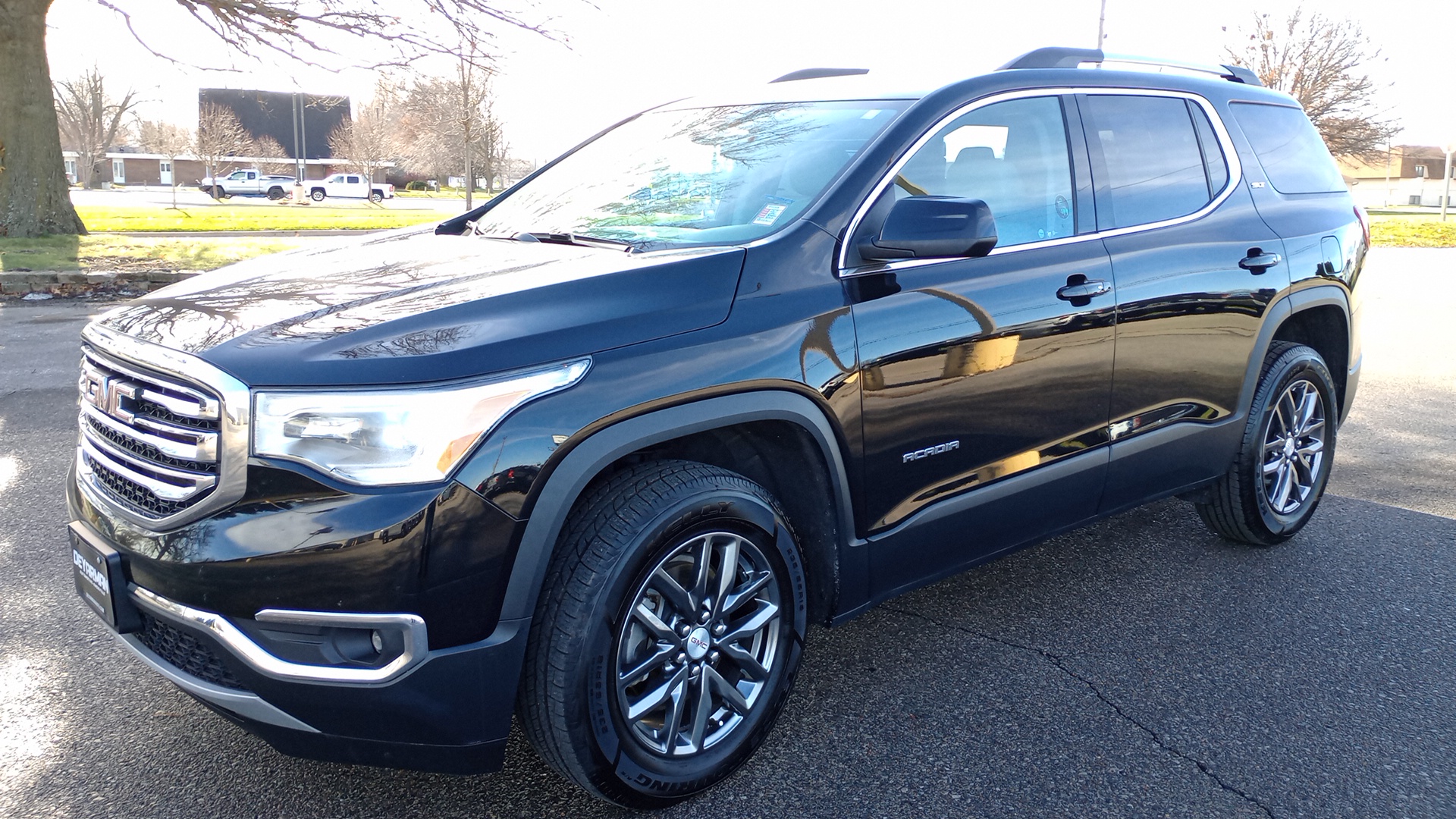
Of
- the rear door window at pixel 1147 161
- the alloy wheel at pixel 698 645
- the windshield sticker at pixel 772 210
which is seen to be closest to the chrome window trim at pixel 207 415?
the alloy wheel at pixel 698 645

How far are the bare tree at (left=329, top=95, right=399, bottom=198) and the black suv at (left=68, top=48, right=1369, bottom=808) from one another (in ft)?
166

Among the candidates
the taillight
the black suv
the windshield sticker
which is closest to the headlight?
the black suv

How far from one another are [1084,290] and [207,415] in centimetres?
256

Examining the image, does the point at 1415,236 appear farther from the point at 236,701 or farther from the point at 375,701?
the point at 236,701

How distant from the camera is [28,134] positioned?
16.0 metres

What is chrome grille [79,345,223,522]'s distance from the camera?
2236 millimetres

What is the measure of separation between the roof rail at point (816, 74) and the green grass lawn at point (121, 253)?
9.83 metres

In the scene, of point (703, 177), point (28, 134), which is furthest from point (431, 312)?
point (28, 134)

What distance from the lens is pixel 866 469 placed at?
9.43 ft

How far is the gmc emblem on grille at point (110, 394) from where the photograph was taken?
245 centimetres

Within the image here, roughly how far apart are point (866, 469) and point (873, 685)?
0.79 metres

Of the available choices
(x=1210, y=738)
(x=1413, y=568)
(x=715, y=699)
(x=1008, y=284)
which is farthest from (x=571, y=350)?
(x=1413, y=568)

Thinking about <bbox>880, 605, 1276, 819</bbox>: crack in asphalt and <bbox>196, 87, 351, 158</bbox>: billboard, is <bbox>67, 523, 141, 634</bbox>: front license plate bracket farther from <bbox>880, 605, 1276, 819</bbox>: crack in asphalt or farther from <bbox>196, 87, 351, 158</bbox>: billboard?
<bbox>196, 87, 351, 158</bbox>: billboard

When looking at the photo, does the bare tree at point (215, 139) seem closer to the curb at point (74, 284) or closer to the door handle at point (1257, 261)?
the curb at point (74, 284)
